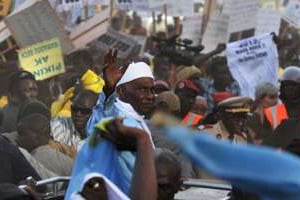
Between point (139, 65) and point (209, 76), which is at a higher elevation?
point (139, 65)

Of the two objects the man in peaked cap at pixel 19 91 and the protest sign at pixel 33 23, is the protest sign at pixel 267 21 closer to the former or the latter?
the protest sign at pixel 33 23

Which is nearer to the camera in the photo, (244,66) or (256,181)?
(256,181)

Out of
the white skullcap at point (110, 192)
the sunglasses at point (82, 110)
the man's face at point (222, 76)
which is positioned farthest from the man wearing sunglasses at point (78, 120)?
the man's face at point (222, 76)

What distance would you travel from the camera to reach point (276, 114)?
7.24 m

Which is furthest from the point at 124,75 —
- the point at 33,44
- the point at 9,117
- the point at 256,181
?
the point at 33,44

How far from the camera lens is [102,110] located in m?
3.64

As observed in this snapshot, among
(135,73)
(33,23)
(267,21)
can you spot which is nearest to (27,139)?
(135,73)

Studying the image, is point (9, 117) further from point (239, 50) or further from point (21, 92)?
point (239, 50)

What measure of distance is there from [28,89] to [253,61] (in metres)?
3.65

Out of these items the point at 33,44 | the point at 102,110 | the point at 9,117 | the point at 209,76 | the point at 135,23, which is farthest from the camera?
the point at 135,23

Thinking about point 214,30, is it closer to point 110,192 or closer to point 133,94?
point 133,94

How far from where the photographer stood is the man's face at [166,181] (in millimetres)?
2734

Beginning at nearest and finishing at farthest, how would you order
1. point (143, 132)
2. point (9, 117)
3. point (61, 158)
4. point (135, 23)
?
point (143, 132) < point (61, 158) < point (9, 117) < point (135, 23)

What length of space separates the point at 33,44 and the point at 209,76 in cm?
242
